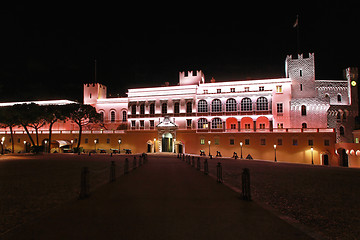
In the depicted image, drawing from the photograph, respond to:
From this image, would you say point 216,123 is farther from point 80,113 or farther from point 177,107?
point 80,113

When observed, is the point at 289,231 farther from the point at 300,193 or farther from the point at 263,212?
the point at 300,193

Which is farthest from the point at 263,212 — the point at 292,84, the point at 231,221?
Result: the point at 292,84

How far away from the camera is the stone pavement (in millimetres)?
5770

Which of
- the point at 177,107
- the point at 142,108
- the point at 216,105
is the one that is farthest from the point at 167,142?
the point at 216,105

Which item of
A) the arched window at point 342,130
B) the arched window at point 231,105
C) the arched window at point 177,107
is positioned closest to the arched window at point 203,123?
the arched window at point 231,105

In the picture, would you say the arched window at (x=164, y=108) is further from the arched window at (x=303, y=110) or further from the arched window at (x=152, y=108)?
the arched window at (x=303, y=110)

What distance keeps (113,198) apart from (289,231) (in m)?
6.38

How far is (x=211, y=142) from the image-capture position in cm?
4562

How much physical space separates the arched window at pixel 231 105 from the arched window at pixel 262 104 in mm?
4199

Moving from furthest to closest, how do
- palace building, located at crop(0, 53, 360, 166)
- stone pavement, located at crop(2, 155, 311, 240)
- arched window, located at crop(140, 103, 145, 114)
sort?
arched window, located at crop(140, 103, 145, 114) → palace building, located at crop(0, 53, 360, 166) → stone pavement, located at crop(2, 155, 311, 240)

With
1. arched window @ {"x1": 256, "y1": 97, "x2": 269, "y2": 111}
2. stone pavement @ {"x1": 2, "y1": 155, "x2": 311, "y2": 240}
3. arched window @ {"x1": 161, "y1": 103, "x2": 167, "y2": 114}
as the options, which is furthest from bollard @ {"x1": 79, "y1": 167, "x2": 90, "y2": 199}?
arched window @ {"x1": 161, "y1": 103, "x2": 167, "y2": 114}

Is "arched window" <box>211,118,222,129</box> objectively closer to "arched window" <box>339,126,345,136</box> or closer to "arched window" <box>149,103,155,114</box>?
"arched window" <box>149,103,155,114</box>

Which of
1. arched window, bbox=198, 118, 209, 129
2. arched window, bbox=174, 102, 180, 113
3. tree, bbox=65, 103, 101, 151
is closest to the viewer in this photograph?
arched window, bbox=198, 118, 209, 129

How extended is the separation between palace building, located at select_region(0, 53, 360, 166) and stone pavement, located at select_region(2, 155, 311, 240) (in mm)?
33345
